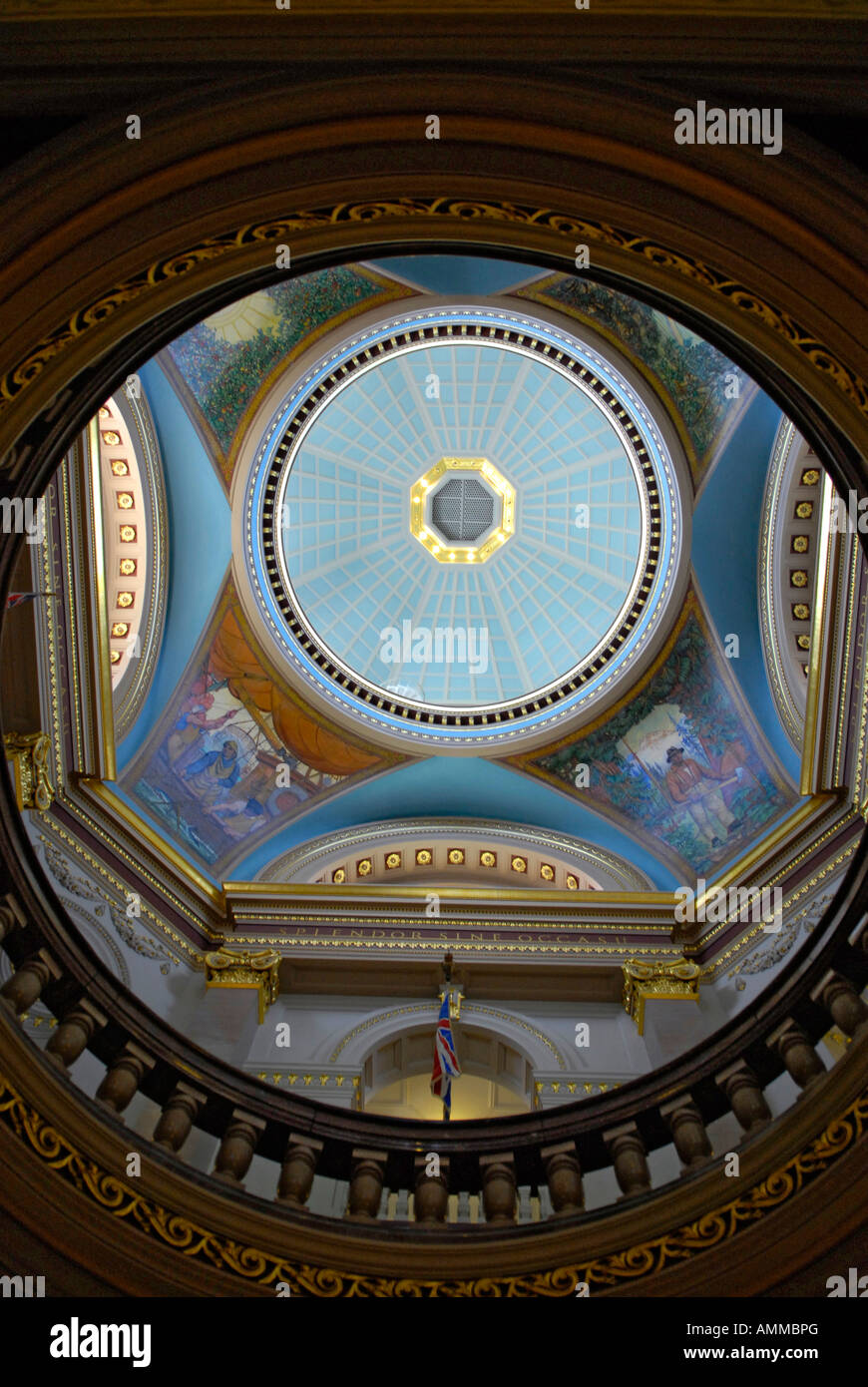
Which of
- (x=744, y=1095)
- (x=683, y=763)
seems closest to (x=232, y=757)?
(x=683, y=763)

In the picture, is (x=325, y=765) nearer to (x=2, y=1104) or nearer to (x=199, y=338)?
(x=199, y=338)

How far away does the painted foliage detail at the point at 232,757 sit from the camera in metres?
14.3

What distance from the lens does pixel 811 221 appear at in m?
5.04

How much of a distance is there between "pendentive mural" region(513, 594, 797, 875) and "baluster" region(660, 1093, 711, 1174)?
768 cm

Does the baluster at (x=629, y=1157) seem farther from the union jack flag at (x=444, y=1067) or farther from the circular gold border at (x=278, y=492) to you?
the circular gold border at (x=278, y=492)

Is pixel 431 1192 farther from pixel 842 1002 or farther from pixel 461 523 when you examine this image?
pixel 461 523

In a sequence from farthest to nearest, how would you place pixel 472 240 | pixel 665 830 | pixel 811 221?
pixel 665 830, pixel 472 240, pixel 811 221

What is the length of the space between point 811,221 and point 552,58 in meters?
1.46

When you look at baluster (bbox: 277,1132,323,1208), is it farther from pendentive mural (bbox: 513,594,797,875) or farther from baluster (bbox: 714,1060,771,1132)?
pendentive mural (bbox: 513,594,797,875)

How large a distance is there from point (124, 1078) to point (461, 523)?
1536cm

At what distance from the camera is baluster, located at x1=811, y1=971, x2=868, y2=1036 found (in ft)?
19.5

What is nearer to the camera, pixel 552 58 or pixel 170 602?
pixel 552 58
